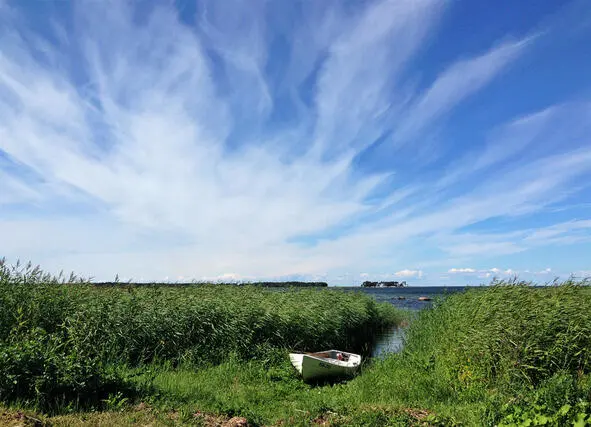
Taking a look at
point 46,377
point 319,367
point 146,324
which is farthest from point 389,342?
point 46,377

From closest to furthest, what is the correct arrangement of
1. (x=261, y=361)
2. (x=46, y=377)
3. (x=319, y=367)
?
(x=46, y=377) → (x=319, y=367) → (x=261, y=361)

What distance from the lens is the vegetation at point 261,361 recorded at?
25.2ft

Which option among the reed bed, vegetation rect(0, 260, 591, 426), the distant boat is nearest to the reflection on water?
vegetation rect(0, 260, 591, 426)

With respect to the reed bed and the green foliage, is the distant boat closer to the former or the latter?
the reed bed

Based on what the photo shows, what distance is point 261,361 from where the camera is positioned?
14852mm

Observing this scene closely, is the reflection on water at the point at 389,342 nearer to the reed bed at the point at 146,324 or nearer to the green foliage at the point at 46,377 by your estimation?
the reed bed at the point at 146,324

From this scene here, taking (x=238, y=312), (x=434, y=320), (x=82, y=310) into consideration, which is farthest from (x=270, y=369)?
(x=434, y=320)

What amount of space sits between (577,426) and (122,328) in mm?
12366

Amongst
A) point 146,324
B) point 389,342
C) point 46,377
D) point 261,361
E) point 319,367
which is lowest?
point 319,367

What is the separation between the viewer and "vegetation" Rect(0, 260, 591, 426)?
7695mm

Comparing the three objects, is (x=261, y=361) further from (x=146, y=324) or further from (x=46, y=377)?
(x=46, y=377)

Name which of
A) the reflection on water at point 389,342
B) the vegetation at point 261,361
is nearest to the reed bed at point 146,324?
the vegetation at point 261,361

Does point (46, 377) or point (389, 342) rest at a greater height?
point (389, 342)

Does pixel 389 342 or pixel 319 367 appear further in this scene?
pixel 389 342
